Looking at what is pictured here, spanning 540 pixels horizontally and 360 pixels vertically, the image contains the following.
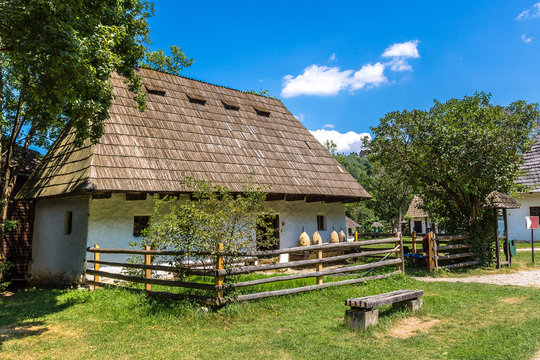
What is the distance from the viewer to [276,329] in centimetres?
616

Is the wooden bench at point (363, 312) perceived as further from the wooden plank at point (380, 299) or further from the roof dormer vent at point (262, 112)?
the roof dormer vent at point (262, 112)

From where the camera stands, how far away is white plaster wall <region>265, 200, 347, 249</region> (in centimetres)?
1459

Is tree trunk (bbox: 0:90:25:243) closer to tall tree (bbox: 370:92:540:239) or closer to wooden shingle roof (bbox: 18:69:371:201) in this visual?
wooden shingle roof (bbox: 18:69:371:201)

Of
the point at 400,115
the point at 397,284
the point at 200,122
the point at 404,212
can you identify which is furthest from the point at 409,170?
the point at 404,212

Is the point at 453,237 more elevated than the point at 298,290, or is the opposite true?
the point at 453,237

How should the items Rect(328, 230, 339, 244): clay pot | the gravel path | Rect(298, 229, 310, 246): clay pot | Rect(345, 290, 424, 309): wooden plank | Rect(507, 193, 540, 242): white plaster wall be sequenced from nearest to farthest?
1. Rect(345, 290, 424, 309): wooden plank
2. the gravel path
3. Rect(298, 229, 310, 246): clay pot
4. Rect(328, 230, 339, 244): clay pot
5. Rect(507, 193, 540, 242): white plaster wall

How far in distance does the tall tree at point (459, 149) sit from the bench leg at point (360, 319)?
7.38 metres

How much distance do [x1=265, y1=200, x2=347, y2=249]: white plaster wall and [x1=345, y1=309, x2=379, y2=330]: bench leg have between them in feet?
26.4

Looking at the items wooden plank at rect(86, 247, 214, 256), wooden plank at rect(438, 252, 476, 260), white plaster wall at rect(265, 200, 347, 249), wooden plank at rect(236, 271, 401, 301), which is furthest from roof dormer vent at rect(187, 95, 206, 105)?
wooden plank at rect(438, 252, 476, 260)

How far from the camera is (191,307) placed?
6.95 metres

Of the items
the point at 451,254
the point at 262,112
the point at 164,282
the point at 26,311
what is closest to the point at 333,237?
the point at 451,254

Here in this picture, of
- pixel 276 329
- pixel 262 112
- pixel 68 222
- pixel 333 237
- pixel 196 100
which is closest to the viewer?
pixel 276 329

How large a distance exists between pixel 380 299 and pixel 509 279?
6.49m

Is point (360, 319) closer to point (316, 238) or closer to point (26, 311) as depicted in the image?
point (26, 311)
